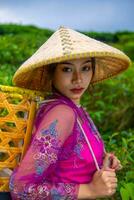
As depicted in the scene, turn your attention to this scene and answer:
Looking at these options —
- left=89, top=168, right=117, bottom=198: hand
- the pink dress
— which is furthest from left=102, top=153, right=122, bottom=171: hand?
left=89, top=168, right=117, bottom=198: hand

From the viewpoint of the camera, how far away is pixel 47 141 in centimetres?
234

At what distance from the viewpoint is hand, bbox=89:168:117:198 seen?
235 cm

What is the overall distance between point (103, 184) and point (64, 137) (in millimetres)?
240

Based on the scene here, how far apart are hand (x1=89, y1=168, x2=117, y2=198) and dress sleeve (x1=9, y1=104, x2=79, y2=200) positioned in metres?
0.08

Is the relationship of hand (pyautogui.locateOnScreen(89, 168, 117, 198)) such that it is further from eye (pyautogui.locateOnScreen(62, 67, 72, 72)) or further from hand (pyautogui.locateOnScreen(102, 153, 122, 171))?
eye (pyautogui.locateOnScreen(62, 67, 72, 72))

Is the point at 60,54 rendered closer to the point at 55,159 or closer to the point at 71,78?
the point at 71,78

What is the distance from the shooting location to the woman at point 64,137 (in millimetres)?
2348

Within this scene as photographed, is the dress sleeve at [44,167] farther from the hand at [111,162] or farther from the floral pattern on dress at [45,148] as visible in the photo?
the hand at [111,162]

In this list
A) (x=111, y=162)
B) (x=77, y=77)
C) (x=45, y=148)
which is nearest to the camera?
(x=45, y=148)

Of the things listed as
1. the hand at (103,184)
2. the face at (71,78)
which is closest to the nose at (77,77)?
the face at (71,78)

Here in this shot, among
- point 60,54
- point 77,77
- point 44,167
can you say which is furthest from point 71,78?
point 44,167

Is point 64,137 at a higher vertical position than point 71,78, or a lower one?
lower

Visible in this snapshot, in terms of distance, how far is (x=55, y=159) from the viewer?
2359 mm

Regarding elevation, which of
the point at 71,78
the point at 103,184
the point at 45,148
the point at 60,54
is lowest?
the point at 103,184
